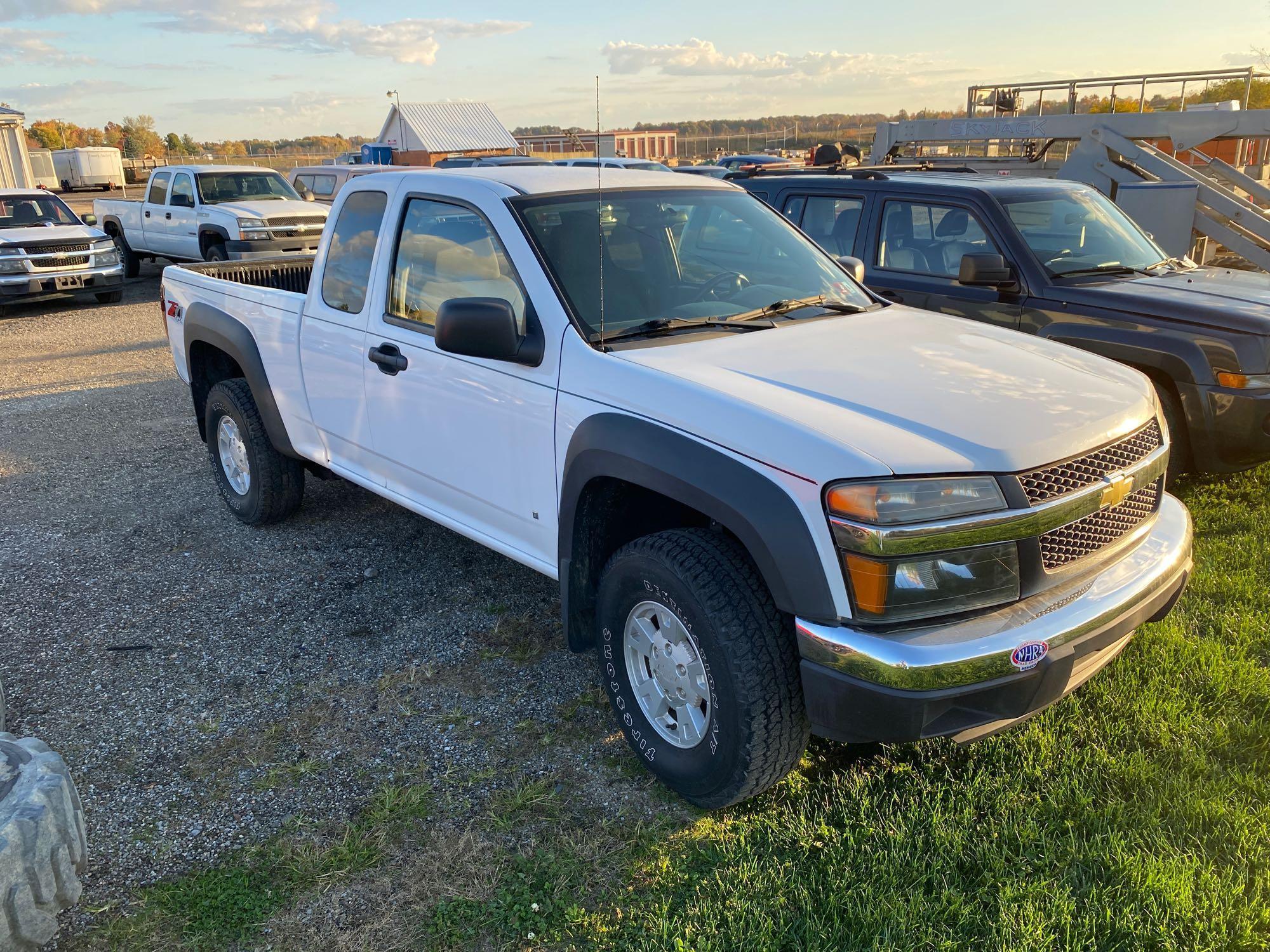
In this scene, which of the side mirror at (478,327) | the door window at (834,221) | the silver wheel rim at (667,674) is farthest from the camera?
the door window at (834,221)

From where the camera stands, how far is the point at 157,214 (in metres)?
15.7

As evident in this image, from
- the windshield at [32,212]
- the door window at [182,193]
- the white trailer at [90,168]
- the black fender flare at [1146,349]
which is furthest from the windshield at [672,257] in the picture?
the white trailer at [90,168]

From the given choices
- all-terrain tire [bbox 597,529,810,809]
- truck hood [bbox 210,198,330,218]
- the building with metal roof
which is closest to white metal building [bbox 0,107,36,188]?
the building with metal roof

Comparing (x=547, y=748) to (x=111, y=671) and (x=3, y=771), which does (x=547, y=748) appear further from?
(x=111, y=671)

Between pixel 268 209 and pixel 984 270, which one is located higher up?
pixel 268 209

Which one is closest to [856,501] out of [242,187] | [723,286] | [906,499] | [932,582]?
[906,499]

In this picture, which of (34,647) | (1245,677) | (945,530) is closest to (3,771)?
(34,647)

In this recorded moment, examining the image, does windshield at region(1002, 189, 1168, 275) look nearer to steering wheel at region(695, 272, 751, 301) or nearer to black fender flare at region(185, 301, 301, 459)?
steering wheel at region(695, 272, 751, 301)

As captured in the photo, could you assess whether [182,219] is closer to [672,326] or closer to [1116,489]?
[672,326]

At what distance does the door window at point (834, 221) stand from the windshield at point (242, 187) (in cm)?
1131

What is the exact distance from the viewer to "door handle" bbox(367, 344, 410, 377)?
3.92 meters

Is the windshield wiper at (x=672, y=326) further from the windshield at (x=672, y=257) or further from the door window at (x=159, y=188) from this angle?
the door window at (x=159, y=188)

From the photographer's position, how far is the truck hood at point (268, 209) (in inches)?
557

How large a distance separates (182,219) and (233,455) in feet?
37.4
